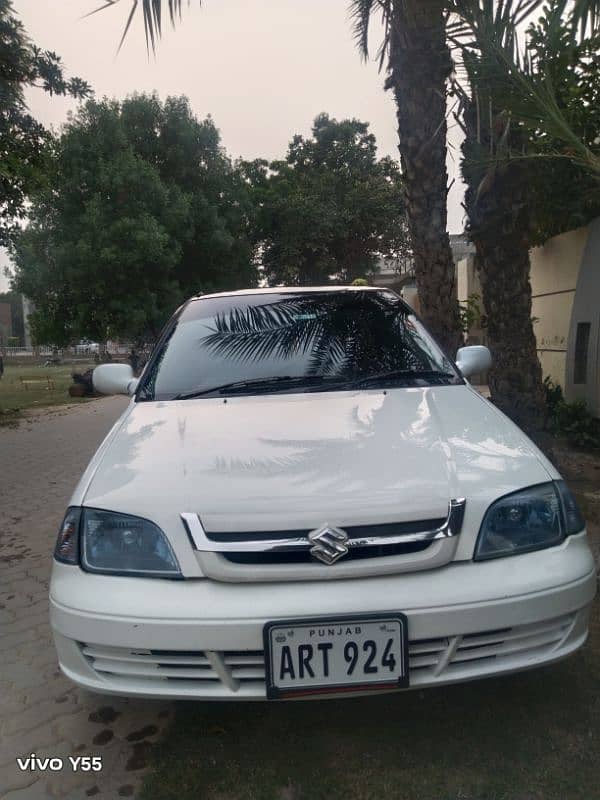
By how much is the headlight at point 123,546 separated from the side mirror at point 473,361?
1823 millimetres

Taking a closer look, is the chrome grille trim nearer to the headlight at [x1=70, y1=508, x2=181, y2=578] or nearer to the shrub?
the headlight at [x1=70, y1=508, x2=181, y2=578]

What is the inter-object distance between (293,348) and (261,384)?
0.34 meters

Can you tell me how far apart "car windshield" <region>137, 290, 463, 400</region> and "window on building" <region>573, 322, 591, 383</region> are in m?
4.90

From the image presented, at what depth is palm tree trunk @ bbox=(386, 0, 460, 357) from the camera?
18.4 ft

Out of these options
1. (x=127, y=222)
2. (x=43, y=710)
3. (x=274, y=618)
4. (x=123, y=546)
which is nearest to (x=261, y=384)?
(x=123, y=546)

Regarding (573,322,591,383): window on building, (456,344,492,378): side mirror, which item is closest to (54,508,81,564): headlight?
(456,344,492,378): side mirror

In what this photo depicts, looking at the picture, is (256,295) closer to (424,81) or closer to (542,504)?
(542,504)

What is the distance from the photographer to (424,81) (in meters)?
5.67

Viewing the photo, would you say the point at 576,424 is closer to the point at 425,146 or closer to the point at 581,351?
the point at 581,351

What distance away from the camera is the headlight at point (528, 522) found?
6.97 feet

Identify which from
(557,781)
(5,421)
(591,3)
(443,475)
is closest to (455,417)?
(443,475)

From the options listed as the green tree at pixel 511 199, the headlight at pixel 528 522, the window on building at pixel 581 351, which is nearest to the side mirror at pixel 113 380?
the headlight at pixel 528 522

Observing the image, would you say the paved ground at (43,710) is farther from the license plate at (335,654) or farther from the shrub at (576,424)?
the shrub at (576,424)

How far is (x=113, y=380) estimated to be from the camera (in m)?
3.60
